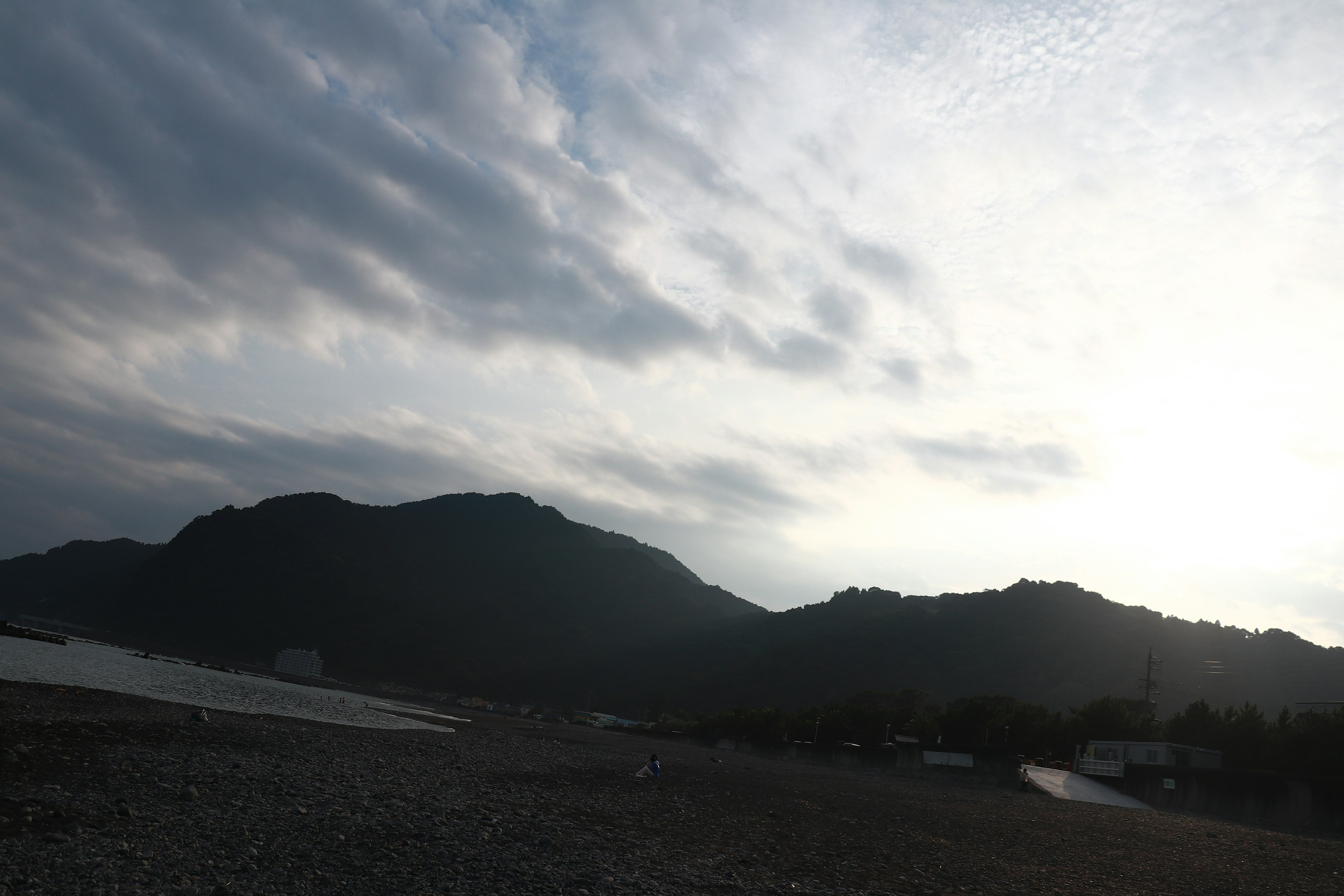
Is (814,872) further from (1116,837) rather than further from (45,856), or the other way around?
(1116,837)

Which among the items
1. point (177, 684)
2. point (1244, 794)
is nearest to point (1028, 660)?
point (1244, 794)

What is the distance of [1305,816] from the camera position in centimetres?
2948

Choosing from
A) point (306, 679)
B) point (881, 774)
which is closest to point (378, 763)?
point (881, 774)

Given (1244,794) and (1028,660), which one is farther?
(1028,660)

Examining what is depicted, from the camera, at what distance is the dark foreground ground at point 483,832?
10258 millimetres

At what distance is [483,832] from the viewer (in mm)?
14008

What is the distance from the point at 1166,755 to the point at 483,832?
172 feet

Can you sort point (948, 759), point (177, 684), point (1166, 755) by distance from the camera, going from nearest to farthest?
point (1166, 755) < point (948, 759) < point (177, 684)

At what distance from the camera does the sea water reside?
4516cm

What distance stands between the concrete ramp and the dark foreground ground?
6490 millimetres

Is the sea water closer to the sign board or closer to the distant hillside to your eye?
A: the sign board

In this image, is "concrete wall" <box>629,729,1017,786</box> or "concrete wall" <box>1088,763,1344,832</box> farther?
"concrete wall" <box>629,729,1017,786</box>

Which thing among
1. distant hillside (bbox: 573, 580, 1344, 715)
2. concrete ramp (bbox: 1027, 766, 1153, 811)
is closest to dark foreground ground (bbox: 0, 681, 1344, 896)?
concrete ramp (bbox: 1027, 766, 1153, 811)

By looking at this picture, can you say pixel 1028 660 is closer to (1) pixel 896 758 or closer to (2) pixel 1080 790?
(1) pixel 896 758
